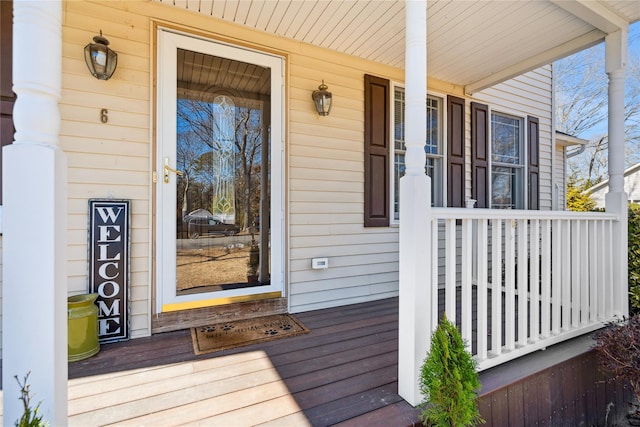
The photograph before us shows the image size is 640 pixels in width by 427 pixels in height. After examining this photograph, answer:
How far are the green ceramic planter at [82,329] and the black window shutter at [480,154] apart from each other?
4242 millimetres

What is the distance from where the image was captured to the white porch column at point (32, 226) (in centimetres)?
97

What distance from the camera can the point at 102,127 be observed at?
225 centimetres

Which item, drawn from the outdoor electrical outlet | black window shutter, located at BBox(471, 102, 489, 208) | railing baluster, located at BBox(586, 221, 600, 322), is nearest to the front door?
the outdoor electrical outlet

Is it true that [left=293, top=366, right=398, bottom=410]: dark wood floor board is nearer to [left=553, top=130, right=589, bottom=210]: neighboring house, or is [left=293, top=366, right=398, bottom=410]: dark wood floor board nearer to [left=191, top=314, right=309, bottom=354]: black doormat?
[left=191, top=314, right=309, bottom=354]: black doormat

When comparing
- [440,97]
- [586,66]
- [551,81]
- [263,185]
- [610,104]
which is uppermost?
[586,66]

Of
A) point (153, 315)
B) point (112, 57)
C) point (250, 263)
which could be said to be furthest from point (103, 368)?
point (112, 57)

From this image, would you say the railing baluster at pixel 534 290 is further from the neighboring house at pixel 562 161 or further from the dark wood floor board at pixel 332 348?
the neighboring house at pixel 562 161

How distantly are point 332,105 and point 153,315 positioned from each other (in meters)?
2.48

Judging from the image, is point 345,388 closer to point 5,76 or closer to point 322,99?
point 322,99

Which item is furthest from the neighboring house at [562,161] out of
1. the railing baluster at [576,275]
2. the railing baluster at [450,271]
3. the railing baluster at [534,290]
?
the railing baluster at [450,271]

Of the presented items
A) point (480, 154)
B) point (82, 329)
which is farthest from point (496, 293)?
point (480, 154)

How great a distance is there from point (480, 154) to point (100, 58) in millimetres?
4270

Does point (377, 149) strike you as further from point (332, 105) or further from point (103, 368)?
point (103, 368)

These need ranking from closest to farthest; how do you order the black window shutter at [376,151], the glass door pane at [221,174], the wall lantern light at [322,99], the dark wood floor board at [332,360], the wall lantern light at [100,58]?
1. the dark wood floor board at [332,360]
2. the wall lantern light at [100,58]
3. the glass door pane at [221,174]
4. the wall lantern light at [322,99]
5. the black window shutter at [376,151]
